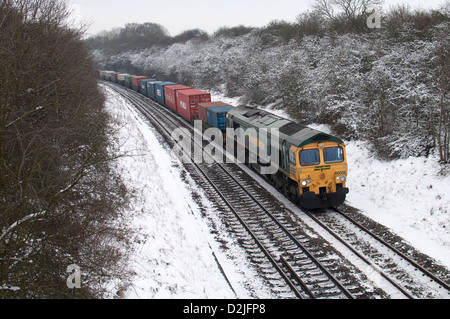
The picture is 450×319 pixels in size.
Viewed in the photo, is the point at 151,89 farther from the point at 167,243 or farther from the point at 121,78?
the point at 167,243

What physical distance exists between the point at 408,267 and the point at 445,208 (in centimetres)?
376

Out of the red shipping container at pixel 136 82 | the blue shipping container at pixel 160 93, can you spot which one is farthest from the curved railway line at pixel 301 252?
the red shipping container at pixel 136 82

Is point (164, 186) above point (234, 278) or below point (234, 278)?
above


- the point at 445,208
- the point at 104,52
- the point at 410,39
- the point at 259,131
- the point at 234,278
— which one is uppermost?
the point at 104,52

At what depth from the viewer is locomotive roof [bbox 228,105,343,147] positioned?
12960 millimetres

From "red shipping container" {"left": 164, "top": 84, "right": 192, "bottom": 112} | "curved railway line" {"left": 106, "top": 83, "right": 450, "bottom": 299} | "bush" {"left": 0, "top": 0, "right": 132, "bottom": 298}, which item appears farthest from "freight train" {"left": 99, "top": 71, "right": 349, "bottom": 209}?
"red shipping container" {"left": 164, "top": 84, "right": 192, "bottom": 112}

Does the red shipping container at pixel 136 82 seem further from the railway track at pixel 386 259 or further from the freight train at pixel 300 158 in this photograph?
the railway track at pixel 386 259

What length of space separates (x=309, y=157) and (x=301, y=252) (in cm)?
389

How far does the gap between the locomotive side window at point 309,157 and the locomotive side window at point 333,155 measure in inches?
14.0

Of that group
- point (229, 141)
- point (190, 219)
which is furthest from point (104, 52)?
point (190, 219)

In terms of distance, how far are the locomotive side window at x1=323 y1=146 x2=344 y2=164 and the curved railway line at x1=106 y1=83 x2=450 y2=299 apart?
1.96 metres

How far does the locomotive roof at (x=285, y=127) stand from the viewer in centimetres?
1296

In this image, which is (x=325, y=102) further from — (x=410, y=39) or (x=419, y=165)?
(x=419, y=165)

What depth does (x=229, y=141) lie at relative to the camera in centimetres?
2166
